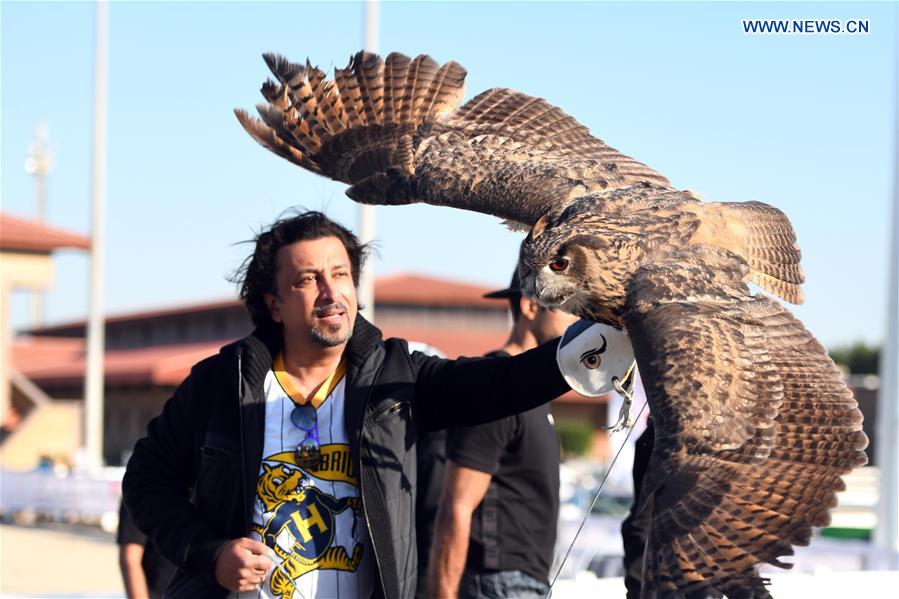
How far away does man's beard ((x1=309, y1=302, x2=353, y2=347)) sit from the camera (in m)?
3.16

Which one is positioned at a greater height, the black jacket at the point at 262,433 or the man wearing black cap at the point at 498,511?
the black jacket at the point at 262,433

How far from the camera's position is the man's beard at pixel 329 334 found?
3.16 m

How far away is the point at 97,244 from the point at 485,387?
1661cm

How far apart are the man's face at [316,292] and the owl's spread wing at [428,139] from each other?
133 cm

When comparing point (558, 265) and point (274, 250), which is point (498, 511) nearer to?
point (558, 265)

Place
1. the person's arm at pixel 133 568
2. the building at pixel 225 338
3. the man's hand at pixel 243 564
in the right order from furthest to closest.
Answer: the building at pixel 225 338 → the person's arm at pixel 133 568 → the man's hand at pixel 243 564

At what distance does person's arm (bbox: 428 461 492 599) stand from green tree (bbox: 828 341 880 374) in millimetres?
69721

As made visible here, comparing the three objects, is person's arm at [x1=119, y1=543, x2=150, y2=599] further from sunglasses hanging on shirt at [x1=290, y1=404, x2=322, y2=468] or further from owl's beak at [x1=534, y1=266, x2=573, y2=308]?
owl's beak at [x1=534, y1=266, x2=573, y2=308]

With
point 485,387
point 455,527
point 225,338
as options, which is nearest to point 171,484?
point 485,387

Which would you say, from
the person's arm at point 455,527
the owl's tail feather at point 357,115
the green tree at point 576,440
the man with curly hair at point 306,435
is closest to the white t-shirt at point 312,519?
the man with curly hair at point 306,435

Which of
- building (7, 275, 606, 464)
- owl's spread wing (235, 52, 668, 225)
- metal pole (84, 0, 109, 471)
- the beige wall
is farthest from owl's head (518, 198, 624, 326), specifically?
building (7, 275, 606, 464)

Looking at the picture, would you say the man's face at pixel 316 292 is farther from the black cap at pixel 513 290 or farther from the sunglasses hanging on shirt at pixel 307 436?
the black cap at pixel 513 290

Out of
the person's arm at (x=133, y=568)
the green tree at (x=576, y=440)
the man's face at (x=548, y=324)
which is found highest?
the man's face at (x=548, y=324)

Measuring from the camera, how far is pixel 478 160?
4.73 m
